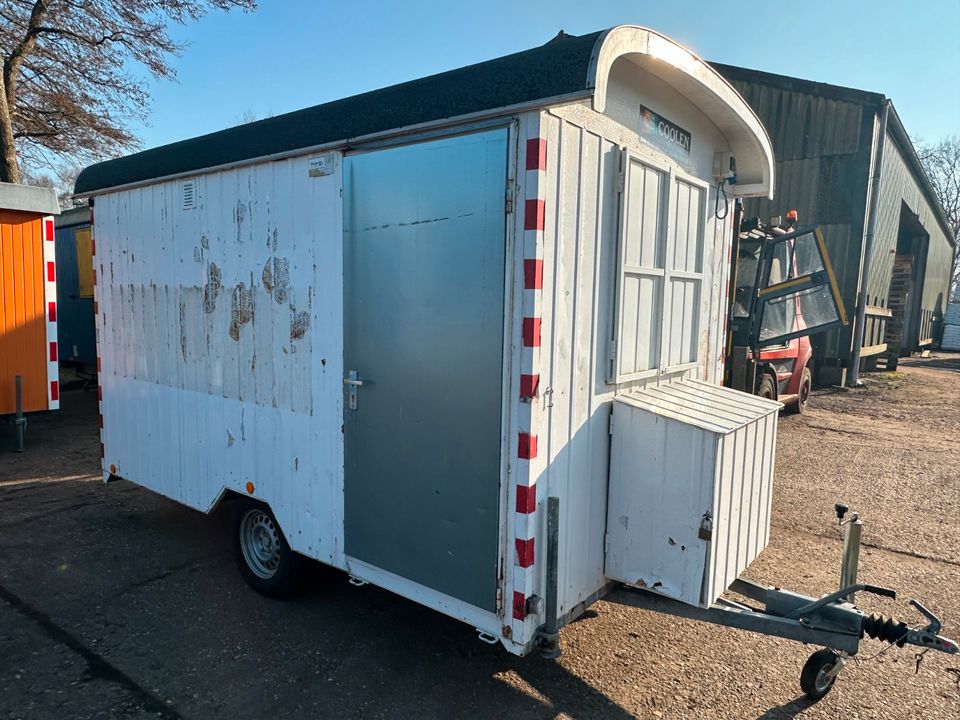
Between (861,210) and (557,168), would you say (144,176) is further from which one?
(861,210)

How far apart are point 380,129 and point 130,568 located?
3615mm

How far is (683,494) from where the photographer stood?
2.93m

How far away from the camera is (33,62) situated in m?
14.3

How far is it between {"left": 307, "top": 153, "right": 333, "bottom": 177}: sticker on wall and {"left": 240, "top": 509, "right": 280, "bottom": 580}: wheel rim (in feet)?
6.99

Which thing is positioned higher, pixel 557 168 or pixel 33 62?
pixel 33 62

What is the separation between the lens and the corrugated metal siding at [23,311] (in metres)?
7.79

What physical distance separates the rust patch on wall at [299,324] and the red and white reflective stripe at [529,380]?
1.47 meters

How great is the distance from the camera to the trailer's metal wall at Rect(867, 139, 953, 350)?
1705 cm

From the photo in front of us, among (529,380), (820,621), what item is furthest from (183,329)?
(820,621)

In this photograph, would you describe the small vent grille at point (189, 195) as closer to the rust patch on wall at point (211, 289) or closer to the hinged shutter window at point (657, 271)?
the rust patch on wall at point (211, 289)

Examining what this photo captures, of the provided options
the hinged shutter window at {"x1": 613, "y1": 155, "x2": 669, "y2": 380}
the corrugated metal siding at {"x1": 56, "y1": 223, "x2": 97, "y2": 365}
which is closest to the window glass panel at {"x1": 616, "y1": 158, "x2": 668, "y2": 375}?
the hinged shutter window at {"x1": 613, "y1": 155, "x2": 669, "y2": 380}

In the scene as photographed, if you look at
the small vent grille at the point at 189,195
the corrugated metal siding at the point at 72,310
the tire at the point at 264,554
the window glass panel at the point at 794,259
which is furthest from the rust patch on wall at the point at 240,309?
the corrugated metal siding at the point at 72,310

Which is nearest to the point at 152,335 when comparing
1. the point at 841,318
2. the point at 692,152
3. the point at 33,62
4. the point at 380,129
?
the point at 380,129

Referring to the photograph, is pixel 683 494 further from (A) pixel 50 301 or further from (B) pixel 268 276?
(A) pixel 50 301
